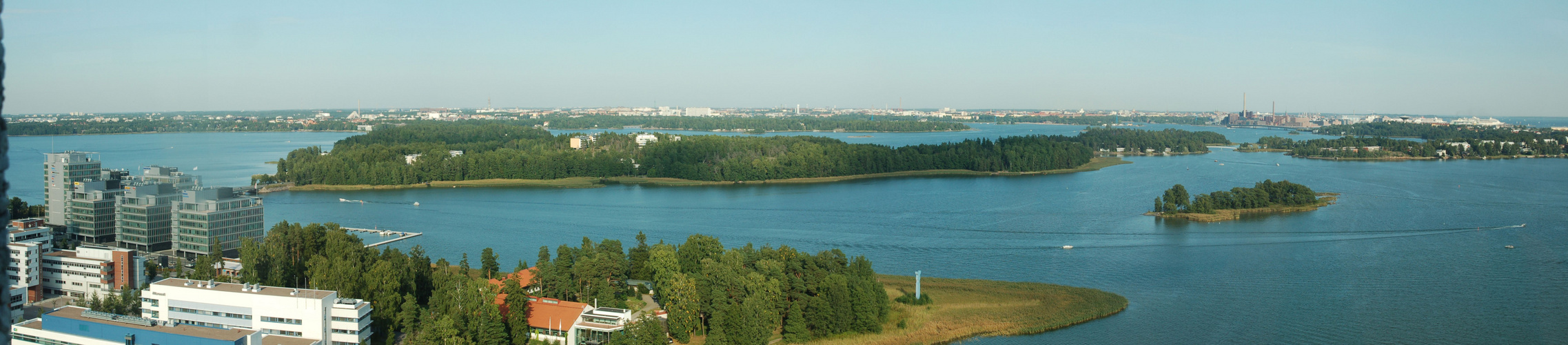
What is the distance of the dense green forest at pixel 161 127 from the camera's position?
39.0 metres

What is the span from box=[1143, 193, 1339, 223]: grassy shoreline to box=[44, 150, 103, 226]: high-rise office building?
14.4 m

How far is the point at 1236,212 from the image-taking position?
15.0 m

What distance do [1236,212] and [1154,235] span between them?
2.92 metres

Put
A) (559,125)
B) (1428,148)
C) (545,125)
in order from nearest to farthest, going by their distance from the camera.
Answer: (1428,148), (545,125), (559,125)

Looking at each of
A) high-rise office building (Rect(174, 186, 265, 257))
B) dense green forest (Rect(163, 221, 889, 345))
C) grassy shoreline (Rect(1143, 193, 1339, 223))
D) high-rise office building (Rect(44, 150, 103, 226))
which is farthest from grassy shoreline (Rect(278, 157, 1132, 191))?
dense green forest (Rect(163, 221, 889, 345))

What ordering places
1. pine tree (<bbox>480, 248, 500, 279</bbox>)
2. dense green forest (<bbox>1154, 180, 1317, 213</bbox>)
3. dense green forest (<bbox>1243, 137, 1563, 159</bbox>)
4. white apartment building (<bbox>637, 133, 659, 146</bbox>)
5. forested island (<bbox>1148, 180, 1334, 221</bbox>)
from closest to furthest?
1. pine tree (<bbox>480, 248, 500, 279</bbox>)
2. forested island (<bbox>1148, 180, 1334, 221</bbox>)
3. dense green forest (<bbox>1154, 180, 1317, 213</bbox>)
4. white apartment building (<bbox>637, 133, 659, 146</bbox>)
5. dense green forest (<bbox>1243, 137, 1563, 159</bbox>)

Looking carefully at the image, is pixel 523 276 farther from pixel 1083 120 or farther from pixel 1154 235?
pixel 1083 120

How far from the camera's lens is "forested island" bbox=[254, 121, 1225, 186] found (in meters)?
20.6

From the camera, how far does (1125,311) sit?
870 cm

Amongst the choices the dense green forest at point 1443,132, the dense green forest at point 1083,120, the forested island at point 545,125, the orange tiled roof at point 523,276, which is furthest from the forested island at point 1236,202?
the dense green forest at point 1083,120

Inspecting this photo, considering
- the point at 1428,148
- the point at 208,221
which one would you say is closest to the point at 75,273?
the point at 208,221

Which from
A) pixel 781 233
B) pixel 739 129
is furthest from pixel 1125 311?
pixel 739 129

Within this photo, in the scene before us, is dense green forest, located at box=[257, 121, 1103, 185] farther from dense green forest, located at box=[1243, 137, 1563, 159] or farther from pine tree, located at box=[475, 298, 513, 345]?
pine tree, located at box=[475, 298, 513, 345]

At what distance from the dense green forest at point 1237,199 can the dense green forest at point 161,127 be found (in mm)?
40947
